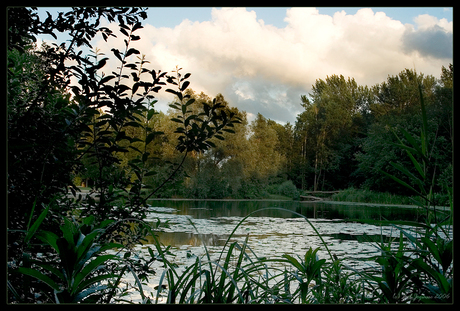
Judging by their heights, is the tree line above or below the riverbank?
above

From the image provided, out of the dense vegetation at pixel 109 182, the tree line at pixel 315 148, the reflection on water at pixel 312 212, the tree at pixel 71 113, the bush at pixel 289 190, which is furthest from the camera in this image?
the bush at pixel 289 190

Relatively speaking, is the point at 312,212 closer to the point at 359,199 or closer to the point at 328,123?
the point at 359,199

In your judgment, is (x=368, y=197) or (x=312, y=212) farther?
(x=368, y=197)

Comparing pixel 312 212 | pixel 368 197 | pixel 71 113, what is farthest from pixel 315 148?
pixel 71 113

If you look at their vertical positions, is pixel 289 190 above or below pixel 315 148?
below

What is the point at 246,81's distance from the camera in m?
2.30

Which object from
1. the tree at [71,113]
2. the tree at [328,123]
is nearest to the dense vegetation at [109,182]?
the tree at [71,113]

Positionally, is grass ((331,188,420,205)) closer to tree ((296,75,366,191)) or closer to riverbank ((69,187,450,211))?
riverbank ((69,187,450,211))

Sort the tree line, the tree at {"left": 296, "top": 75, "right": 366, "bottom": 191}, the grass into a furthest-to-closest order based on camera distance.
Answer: the tree at {"left": 296, "top": 75, "right": 366, "bottom": 191}
the tree line
the grass

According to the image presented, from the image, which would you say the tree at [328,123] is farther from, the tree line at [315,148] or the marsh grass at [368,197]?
the marsh grass at [368,197]

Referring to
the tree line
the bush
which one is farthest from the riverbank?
the tree line

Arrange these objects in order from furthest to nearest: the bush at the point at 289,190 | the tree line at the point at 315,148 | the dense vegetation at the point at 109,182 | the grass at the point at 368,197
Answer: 1. the bush at the point at 289,190
2. the tree line at the point at 315,148
3. the grass at the point at 368,197
4. the dense vegetation at the point at 109,182
